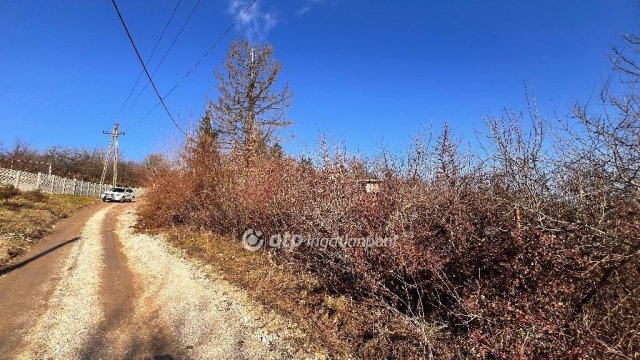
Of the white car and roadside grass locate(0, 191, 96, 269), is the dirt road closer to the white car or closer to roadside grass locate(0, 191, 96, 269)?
roadside grass locate(0, 191, 96, 269)

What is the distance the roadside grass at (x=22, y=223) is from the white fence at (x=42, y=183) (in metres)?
5.22

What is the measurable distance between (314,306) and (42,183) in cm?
3100

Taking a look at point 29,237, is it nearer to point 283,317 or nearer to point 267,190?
point 267,190

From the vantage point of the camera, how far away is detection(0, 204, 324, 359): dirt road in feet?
17.9

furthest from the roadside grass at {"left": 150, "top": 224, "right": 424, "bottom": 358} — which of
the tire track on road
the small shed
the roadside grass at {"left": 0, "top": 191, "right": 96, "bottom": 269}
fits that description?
the roadside grass at {"left": 0, "top": 191, "right": 96, "bottom": 269}

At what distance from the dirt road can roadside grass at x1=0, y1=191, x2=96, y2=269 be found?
1.95 ft

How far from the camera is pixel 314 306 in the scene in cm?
680

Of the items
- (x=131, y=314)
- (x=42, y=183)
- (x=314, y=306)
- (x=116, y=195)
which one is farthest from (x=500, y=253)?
(x=116, y=195)

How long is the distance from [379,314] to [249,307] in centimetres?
237

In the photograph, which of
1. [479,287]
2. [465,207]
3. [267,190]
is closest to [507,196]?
[465,207]

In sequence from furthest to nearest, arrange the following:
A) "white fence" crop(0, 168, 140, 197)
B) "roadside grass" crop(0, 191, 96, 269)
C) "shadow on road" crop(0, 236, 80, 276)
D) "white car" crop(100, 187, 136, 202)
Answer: "white car" crop(100, 187, 136, 202)
"white fence" crop(0, 168, 140, 197)
"roadside grass" crop(0, 191, 96, 269)
"shadow on road" crop(0, 236, 80, 276)

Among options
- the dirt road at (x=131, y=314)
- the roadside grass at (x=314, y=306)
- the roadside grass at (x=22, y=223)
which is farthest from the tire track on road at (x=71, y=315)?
the roadside grass at (x=314, y=306)

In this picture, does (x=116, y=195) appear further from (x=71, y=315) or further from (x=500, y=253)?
(x=500, y=253)

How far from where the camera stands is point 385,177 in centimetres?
784
